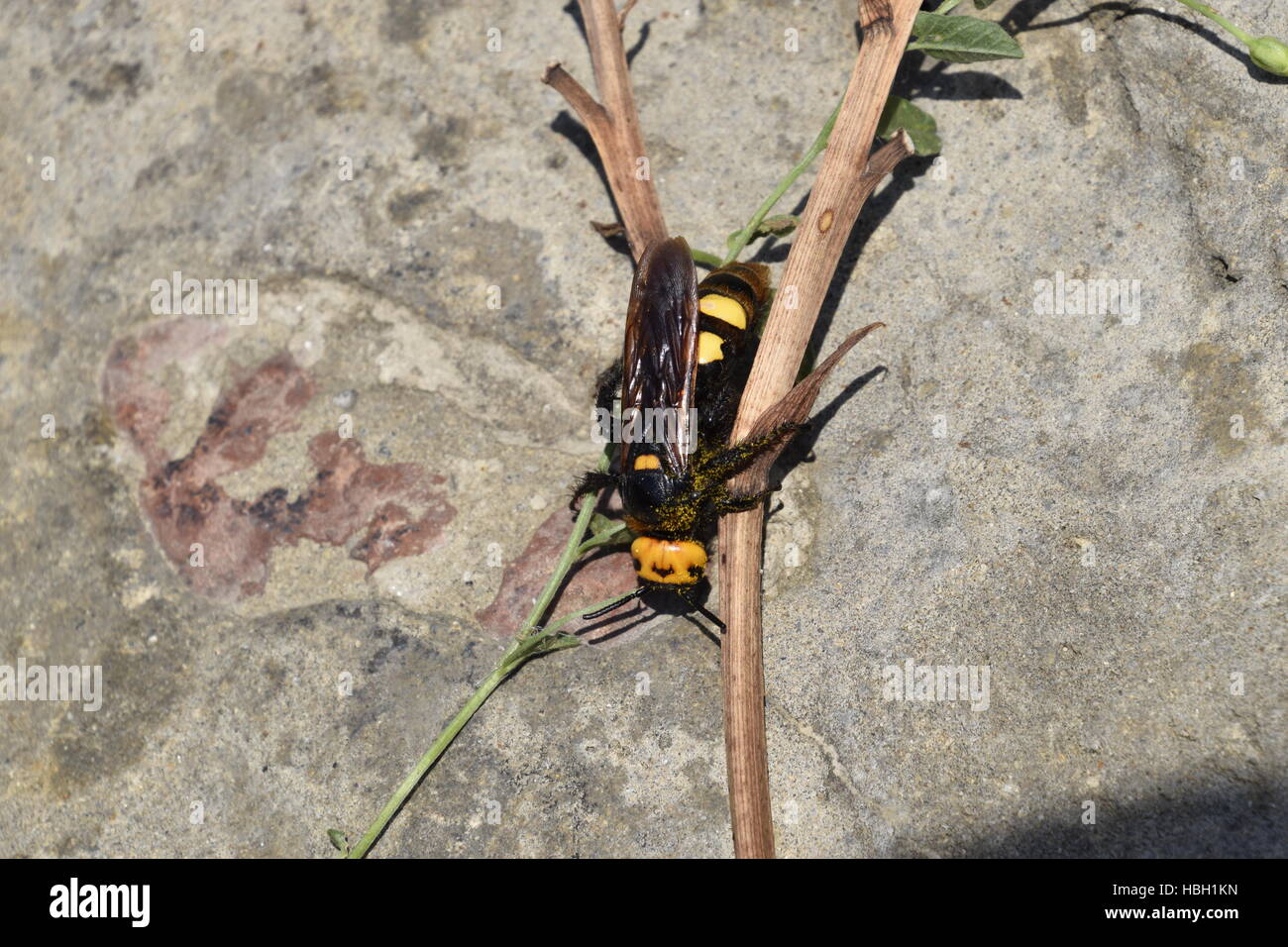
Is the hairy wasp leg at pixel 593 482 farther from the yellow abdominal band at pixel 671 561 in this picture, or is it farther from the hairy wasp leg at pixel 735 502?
the hairy wasp leg at pixel 735 502

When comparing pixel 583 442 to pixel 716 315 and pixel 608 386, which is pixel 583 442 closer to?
pixel 608 386

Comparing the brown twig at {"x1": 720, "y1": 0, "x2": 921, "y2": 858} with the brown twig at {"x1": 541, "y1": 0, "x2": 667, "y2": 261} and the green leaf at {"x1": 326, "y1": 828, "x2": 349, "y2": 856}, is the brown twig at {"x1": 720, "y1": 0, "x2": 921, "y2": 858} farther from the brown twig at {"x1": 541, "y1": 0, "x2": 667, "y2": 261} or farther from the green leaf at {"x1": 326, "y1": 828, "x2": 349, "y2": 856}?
the green leaf at {"x1": 326, "y1": 828, "x2": 349, "y2": 856}

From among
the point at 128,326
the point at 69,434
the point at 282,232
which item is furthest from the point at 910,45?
Answer: the point at 69,434

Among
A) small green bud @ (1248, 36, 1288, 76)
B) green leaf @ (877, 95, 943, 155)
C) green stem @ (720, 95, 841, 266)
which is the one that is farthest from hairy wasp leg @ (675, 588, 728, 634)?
small green bud @ (1248, 36, 1288, 76)

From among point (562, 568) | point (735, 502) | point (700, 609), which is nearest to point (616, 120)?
point (735, 502)

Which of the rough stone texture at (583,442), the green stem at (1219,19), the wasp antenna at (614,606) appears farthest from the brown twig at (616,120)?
the green stem at (1219,19)

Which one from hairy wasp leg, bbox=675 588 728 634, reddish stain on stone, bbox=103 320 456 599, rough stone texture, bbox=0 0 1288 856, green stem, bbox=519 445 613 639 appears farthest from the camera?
reddish stain on stone, bbox=103 320 456 599
